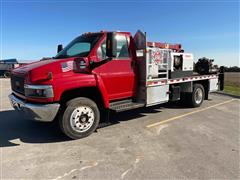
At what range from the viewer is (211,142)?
4.79m

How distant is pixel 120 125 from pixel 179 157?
2314mm

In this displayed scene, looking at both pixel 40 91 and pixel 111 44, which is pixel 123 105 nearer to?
pixel 111 44

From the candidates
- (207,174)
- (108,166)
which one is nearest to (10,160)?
(108,166)

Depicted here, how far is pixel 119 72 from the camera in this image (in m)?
5.73

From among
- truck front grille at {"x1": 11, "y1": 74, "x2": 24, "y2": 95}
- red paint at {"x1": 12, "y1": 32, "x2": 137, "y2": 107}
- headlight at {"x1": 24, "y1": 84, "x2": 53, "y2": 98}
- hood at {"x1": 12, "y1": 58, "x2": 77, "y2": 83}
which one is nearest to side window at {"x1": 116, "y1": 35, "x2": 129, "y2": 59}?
red paint at {"x1": 12, "y1": 32, "x2": 137, "y2": 107}

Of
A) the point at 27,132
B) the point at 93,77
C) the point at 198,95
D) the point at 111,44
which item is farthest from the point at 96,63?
the point at 198,95

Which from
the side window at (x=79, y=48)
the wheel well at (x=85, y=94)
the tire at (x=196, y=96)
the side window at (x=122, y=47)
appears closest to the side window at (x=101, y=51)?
the side window at (x=79, y=48)

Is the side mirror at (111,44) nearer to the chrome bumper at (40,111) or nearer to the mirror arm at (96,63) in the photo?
the mirror arm at (96,63)

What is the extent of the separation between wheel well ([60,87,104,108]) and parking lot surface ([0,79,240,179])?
31.7 inches

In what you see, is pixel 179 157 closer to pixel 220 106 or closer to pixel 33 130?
pixel 33 130

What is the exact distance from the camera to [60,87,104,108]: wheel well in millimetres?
4961

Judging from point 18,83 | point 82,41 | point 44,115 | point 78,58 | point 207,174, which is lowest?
point 207,174

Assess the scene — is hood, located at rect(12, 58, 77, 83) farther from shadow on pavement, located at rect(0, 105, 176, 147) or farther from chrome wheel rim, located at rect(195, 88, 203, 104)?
chrome wheel rim, located at rect(195, 88, 203, 104)

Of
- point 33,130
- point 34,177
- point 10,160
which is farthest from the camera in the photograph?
point 33,130
